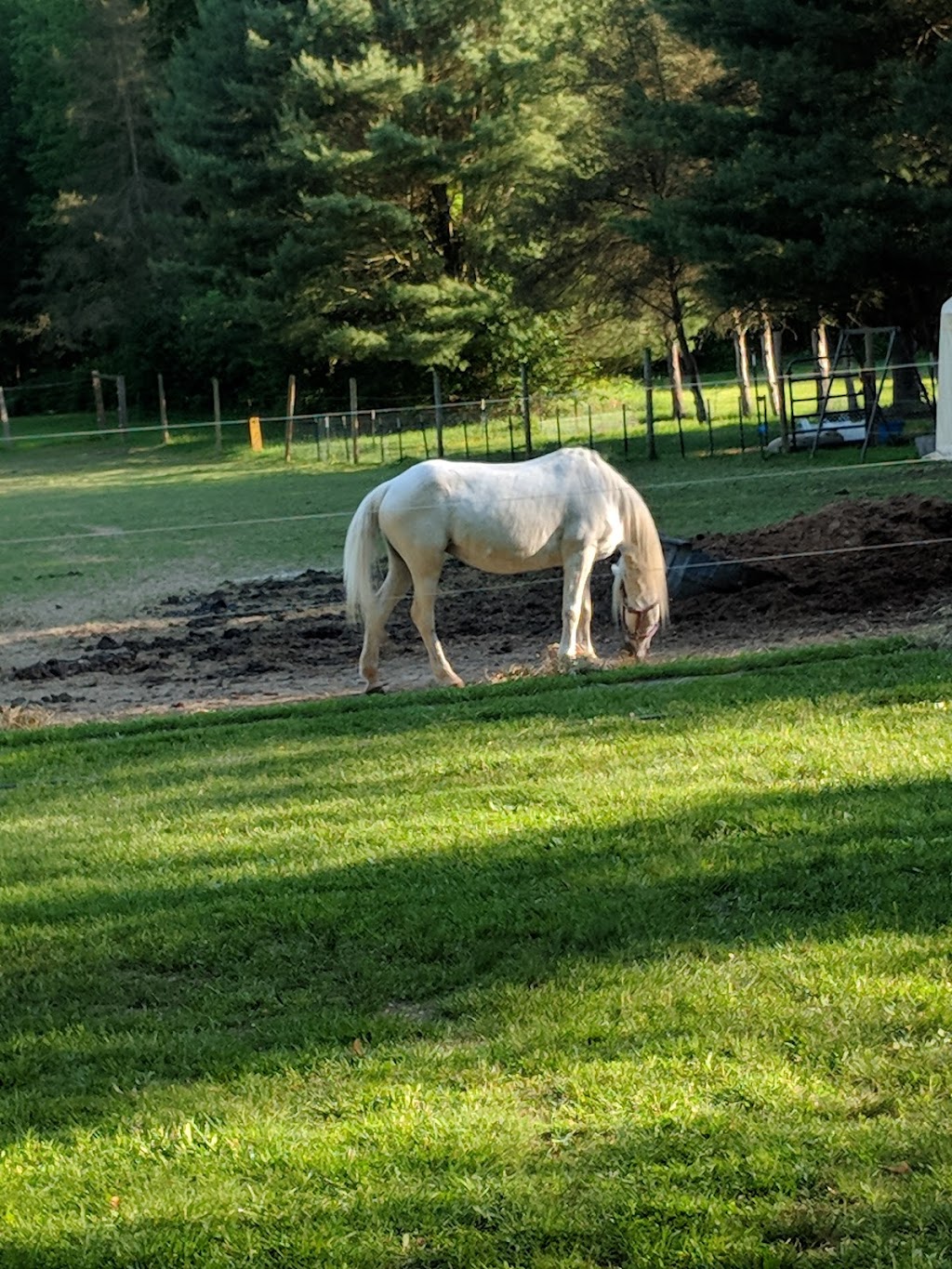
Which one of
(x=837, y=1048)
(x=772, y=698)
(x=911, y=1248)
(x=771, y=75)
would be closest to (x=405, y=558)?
(x=772, y=698)

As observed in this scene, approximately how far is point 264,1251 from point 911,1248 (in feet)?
3.79

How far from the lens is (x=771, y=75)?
947 inches

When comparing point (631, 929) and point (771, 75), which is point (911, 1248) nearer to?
point (631, 929)

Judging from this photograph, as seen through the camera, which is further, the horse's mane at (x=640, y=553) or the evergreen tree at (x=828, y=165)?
the evergreen tree at (x=828, y=165)

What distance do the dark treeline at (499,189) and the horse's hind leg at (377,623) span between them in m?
14.4

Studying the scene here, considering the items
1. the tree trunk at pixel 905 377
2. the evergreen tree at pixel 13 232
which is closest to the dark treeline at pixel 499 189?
the tree trunk at pixel 905 377

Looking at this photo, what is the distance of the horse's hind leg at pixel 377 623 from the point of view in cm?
1034

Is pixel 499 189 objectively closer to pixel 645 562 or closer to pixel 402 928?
pixel 645 562

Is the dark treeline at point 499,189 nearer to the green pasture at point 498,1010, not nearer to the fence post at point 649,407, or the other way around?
the fence post at point 649,407

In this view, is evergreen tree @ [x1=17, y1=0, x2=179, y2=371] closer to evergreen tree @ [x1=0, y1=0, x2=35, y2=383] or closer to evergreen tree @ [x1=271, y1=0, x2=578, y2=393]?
evergreen tree @ [x1=0, y1=0, x2=35, y2=383]

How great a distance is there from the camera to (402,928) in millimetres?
4523

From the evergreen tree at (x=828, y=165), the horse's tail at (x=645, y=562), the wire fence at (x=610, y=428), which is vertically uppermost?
the evergreen tree at (x=828, y=165)

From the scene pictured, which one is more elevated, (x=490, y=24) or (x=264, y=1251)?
(x=490, y=24)

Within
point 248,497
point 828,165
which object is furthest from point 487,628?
point 828,165
